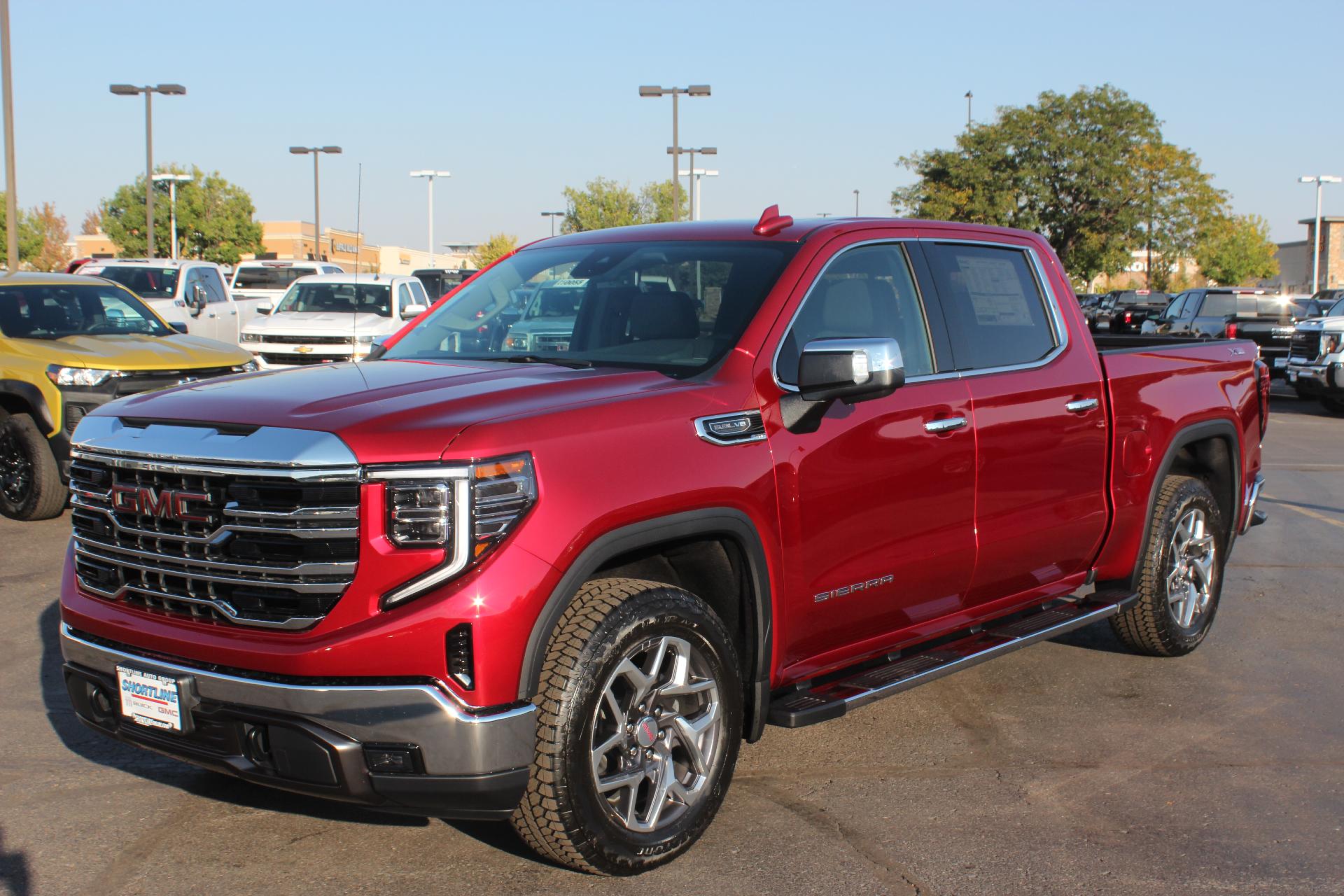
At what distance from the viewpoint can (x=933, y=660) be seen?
4844 millimetres

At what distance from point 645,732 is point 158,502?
1.53m

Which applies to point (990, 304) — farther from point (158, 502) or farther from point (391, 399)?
point (158, 502)

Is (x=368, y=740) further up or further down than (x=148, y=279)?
further down

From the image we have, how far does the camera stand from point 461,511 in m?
3.40

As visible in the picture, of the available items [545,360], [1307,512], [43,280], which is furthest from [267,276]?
[545,360]

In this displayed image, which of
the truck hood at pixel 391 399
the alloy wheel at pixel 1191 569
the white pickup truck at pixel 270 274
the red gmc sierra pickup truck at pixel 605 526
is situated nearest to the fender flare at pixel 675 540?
the red gmc sierra pickup truck at pixel 605 526

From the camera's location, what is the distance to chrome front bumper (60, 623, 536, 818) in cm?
337

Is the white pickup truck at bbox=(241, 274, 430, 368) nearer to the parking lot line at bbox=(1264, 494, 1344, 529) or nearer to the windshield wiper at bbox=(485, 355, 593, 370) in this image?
the parking lot line at bbox=(1264, 494, 1344, 529)

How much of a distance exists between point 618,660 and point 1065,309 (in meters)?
3.03

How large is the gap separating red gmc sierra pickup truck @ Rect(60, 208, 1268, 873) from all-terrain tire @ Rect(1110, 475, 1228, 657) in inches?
19.8

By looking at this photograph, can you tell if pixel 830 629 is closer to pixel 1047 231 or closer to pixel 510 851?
pixel 510 851

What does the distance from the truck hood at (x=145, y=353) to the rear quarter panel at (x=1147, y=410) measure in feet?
23.6

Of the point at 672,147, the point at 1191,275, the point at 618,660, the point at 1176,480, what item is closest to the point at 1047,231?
the point at 672,147

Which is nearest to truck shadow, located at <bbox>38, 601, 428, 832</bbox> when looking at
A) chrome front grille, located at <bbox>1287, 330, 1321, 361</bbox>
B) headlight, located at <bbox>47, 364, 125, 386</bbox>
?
headlight, located at <bbox>47, 364, 125, 386</bbox>
